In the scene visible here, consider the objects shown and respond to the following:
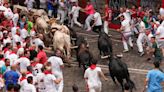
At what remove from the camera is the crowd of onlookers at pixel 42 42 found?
14.7 m

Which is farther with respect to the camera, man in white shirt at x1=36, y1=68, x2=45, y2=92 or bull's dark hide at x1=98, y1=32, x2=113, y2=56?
bull's dark hide at x1=98, y1=32, x2=113, y2=56

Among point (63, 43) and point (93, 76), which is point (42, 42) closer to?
point (63, 43)

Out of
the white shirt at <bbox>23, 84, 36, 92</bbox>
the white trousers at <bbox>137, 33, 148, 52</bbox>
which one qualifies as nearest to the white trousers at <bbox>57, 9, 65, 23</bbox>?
the white trousers at <bbox>137, 33, 148, 52</bbox>

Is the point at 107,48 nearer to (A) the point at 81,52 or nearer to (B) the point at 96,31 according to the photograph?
(A) the point at 81,52

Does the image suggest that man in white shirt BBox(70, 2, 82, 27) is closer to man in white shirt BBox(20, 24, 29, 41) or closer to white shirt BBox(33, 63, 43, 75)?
man in white shirt BBox(20, 24, 29, 41)

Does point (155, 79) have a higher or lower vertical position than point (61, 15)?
lower

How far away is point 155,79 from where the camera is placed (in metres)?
14.1

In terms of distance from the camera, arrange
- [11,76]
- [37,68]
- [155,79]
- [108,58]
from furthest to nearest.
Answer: [108,58], [37,68], [11,76], [155,79]

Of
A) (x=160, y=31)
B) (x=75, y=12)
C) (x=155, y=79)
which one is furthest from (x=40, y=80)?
(x=75, y=12)

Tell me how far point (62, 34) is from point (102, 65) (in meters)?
2.16

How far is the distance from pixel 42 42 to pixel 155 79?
21.2ft

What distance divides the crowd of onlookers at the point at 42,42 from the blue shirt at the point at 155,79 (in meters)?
0.13

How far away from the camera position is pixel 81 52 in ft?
61.8

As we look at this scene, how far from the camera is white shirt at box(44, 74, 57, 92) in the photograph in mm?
14680
